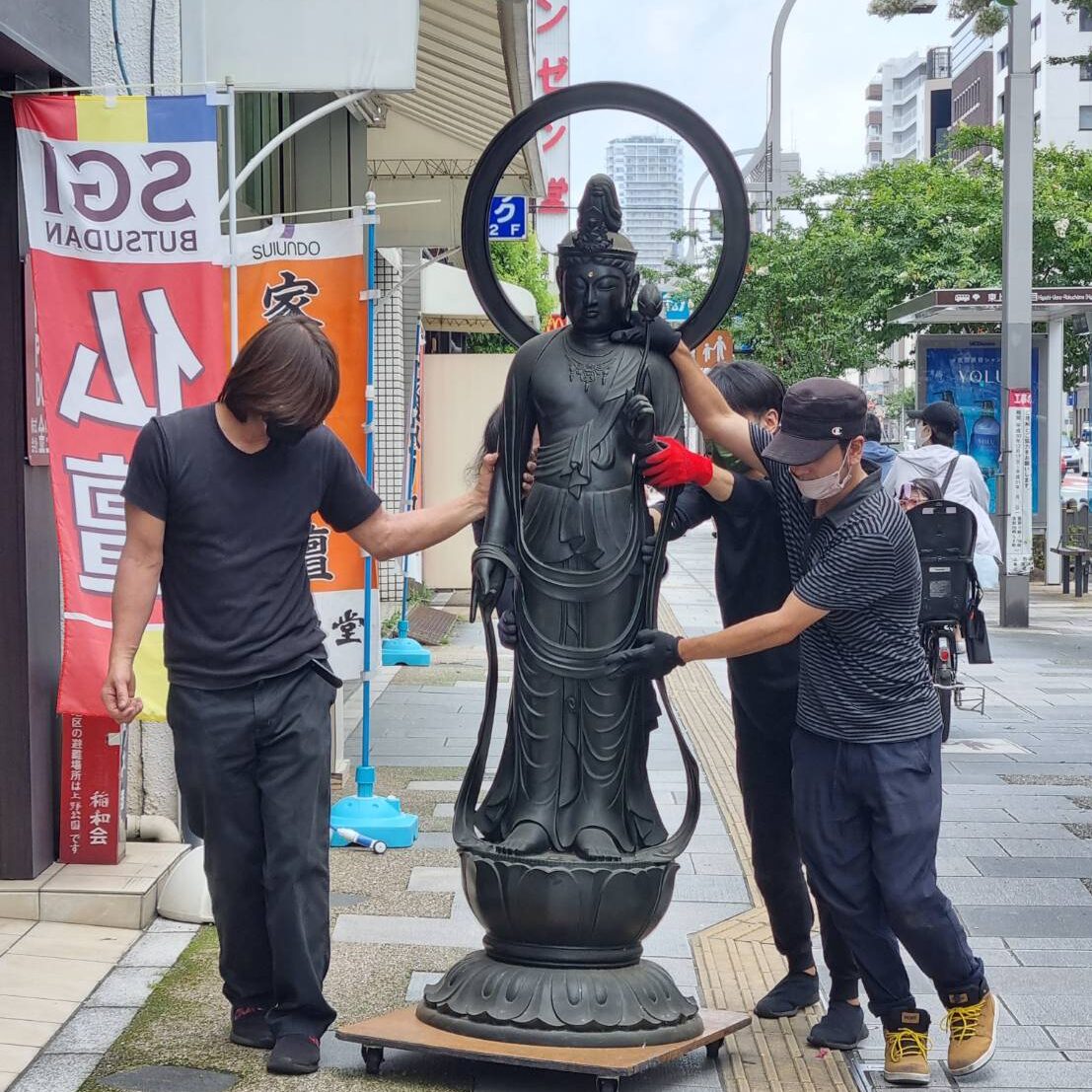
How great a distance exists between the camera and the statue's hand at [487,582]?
15.2 ft

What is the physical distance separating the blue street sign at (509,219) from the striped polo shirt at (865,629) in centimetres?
1202

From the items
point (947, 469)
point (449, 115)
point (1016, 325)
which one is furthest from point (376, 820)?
point (1016, 325)

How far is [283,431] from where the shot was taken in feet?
14.8

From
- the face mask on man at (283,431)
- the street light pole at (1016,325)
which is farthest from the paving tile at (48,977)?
the street light pole at (1016,325)

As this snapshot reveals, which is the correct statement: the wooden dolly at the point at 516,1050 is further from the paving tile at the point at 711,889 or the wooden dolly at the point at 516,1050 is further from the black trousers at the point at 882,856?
the paving tile at the point at 711,889

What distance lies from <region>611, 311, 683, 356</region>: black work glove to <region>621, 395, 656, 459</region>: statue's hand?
22 centimetres

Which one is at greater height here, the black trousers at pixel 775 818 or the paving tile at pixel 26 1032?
the black trousers at pixel 775 818

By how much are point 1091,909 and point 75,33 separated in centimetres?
512

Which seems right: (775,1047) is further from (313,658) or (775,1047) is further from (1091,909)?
(1091,909)

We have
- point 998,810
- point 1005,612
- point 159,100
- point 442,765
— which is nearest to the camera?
point 159,100

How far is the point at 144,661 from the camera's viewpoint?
5.75 m

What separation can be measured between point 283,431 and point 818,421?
1.44 metres

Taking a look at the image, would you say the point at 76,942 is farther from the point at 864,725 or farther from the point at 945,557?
the point at 945,557

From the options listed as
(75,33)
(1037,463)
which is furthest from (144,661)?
(1037,463)
